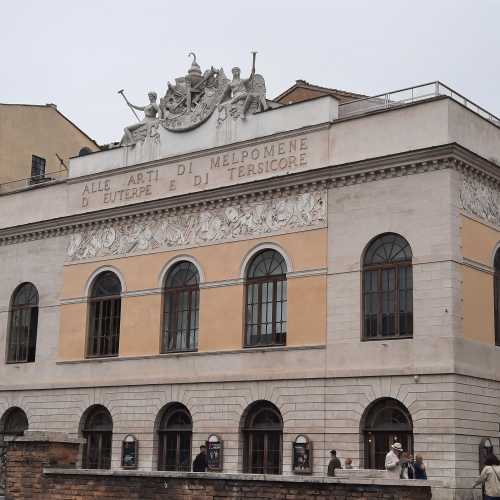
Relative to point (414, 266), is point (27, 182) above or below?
above

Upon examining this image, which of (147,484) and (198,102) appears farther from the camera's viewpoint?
(198,102)

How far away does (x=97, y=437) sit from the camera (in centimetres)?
3256

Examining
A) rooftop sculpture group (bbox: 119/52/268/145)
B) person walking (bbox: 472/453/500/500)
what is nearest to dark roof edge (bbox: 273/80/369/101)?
rooftop sculpture group (bbox: 119/52/268/145)

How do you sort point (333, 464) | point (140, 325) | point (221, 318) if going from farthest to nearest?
point (140, 325) → point (221, 318) → point (333, 464)

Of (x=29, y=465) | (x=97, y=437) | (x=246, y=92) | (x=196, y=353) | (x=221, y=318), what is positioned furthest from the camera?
(x=97, y=437)

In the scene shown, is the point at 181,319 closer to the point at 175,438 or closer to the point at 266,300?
the point at 266,300

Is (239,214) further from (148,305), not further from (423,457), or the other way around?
(423,457)

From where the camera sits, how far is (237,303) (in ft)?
98.4

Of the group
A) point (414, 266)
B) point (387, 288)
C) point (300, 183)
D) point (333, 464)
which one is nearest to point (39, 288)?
point (300, 183)

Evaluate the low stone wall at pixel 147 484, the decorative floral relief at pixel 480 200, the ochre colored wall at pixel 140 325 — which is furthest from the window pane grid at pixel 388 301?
the low stone wall at pixel 147 484

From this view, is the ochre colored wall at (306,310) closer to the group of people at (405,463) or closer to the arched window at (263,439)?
the arched window at (263,439)

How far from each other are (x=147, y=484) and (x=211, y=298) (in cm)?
1174

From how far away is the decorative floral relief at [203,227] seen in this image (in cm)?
2917

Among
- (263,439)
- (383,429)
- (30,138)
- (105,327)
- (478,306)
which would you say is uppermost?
(30,138)
